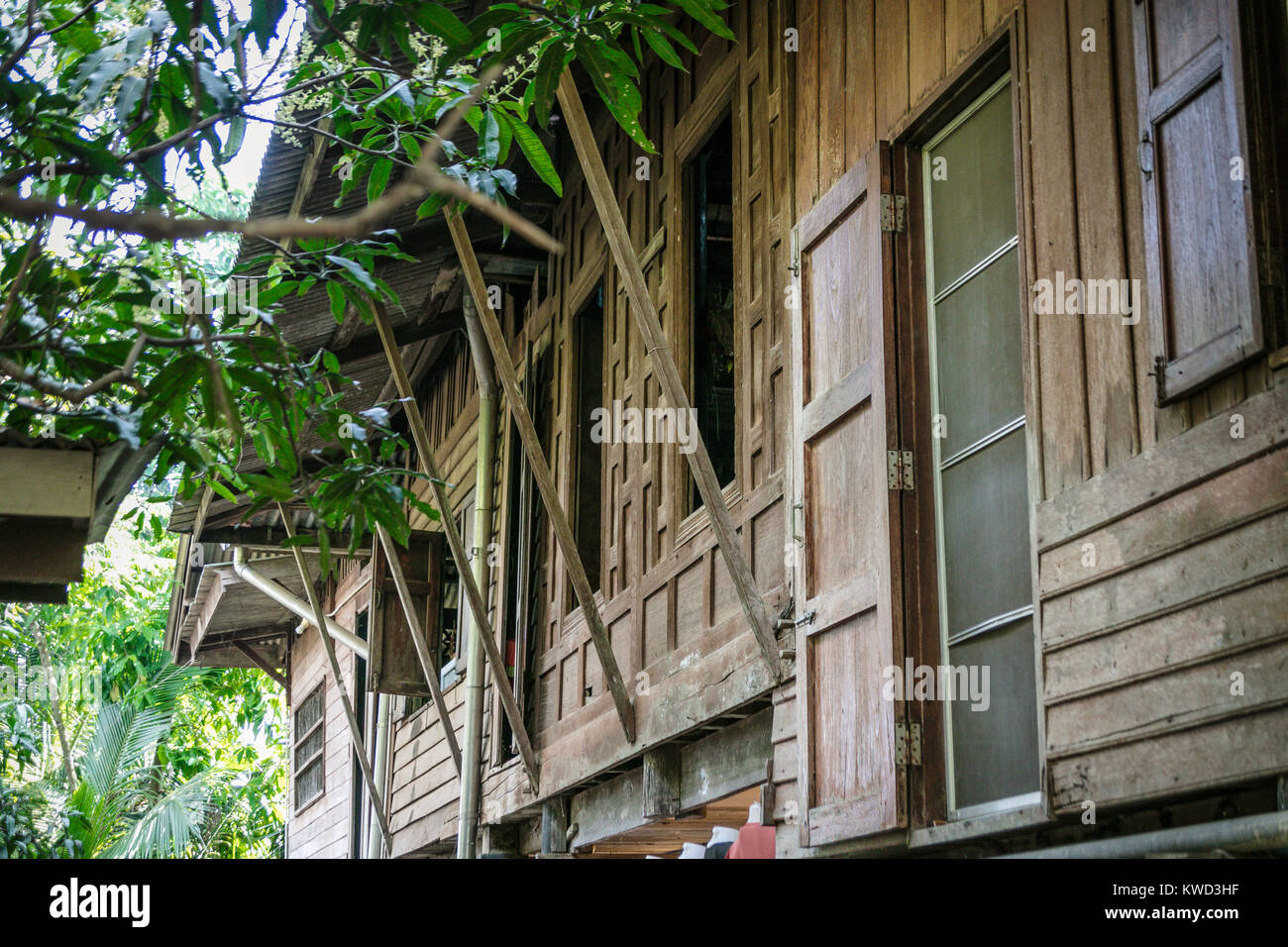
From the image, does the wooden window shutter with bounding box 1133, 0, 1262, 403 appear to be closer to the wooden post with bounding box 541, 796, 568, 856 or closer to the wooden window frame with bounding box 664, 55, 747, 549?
the wooden window frame with bounding box 664, 55, 747, 549

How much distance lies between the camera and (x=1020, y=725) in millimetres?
4227

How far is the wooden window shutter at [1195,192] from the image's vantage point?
3186mm

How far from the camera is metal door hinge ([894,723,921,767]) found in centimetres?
450

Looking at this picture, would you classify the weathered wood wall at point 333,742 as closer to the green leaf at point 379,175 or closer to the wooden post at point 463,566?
the wooden post at point 463,566

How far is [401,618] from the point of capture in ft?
34.0

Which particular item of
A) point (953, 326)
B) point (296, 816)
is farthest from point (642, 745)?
point (296, 816)

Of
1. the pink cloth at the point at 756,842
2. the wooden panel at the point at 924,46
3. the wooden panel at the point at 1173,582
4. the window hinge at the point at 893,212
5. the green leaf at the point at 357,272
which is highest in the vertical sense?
the wooden panel at the point at 924,46

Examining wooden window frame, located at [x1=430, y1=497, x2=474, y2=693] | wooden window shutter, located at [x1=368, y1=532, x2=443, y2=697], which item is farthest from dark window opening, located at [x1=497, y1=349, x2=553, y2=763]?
wooden window shutter, located at [x1=368, y1=532, x2=443, y2=697]

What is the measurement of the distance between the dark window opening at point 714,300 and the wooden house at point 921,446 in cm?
3

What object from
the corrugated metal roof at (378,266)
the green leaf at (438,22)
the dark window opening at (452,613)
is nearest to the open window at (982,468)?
the green leaf at (438,22)
